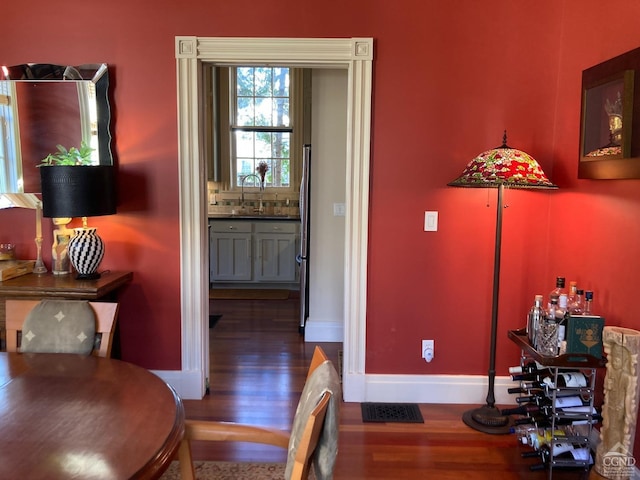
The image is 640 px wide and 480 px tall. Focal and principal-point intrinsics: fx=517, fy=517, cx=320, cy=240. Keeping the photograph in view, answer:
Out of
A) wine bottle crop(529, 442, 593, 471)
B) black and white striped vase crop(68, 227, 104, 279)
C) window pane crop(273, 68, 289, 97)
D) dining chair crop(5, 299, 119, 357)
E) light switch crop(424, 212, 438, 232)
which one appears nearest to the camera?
dining chair crop(5, 299, 119, 357)

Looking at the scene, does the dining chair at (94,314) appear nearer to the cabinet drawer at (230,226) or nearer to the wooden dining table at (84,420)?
the wooden dining table at (84,420)

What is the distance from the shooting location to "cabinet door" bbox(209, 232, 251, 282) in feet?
19.6

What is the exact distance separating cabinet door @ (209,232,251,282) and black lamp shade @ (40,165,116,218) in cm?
330

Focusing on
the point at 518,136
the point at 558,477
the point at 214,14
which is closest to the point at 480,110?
the point at 518,136

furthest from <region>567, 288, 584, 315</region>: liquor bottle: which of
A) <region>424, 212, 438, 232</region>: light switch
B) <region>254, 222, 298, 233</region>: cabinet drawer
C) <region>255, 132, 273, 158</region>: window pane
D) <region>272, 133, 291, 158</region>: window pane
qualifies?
<region>255, 132, 273, 158</region>: window pane

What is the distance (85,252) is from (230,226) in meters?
3.23

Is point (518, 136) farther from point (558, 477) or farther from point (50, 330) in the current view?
point (50, 330)

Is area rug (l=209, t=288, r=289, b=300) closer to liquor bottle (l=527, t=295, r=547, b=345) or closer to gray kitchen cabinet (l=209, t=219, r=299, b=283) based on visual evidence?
gray kitchen cabinet (l=209, t=219, r=299, b=283)

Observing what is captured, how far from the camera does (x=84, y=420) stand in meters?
1.34

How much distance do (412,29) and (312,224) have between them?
1.81 m

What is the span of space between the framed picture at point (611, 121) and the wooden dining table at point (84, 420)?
205 centimetres

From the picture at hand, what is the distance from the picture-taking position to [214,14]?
2877mm

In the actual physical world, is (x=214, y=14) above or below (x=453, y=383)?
above

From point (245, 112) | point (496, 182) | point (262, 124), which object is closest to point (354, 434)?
point (496, 182)
